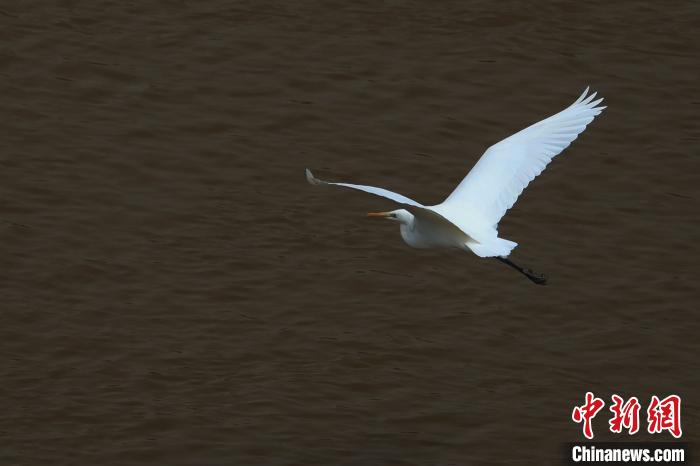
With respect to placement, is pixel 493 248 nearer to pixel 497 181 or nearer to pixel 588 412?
pixel 497 181

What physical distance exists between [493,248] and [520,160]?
1657 mm

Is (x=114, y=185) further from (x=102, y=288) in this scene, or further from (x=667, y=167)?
(x=667, y=167)

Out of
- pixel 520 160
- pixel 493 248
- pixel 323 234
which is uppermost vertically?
pixel 520 160

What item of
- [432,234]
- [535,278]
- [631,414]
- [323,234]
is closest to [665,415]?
[631,414]

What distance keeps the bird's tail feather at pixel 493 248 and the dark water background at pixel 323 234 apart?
1.74m

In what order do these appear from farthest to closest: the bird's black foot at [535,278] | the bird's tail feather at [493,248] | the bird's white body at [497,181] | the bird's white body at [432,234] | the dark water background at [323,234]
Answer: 1. the bird's black foot at [535,278]
2. the dark water background at [323,234]
3. the bird's white body at [497,181]
4. the bird's white body at [432,234]
5. the bird's tail feather at [493,248]

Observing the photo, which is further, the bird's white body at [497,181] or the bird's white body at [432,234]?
the bird's white body at [497,181]

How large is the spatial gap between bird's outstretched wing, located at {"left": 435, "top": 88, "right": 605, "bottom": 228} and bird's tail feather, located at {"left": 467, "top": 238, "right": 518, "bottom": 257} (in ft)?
3.67

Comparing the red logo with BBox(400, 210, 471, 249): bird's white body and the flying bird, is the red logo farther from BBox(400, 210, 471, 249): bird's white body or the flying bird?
BBox(400, 210, 471, 249): bird's white body

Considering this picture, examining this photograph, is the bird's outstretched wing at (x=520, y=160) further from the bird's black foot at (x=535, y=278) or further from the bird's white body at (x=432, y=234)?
the bird's black foot at (x=535, y=278)

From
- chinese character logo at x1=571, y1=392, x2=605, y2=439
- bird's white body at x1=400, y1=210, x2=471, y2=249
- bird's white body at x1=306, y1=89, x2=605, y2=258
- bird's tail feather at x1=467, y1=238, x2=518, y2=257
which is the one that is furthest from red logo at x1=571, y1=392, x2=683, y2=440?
bird's tail feather at x1=467, y1=238, x2=518, y2=257

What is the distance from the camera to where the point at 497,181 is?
11.3m

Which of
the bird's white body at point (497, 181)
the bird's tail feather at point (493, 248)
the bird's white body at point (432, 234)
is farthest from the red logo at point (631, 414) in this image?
the bird's tail feather at point (493, 248)

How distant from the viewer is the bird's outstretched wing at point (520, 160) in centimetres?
1126
